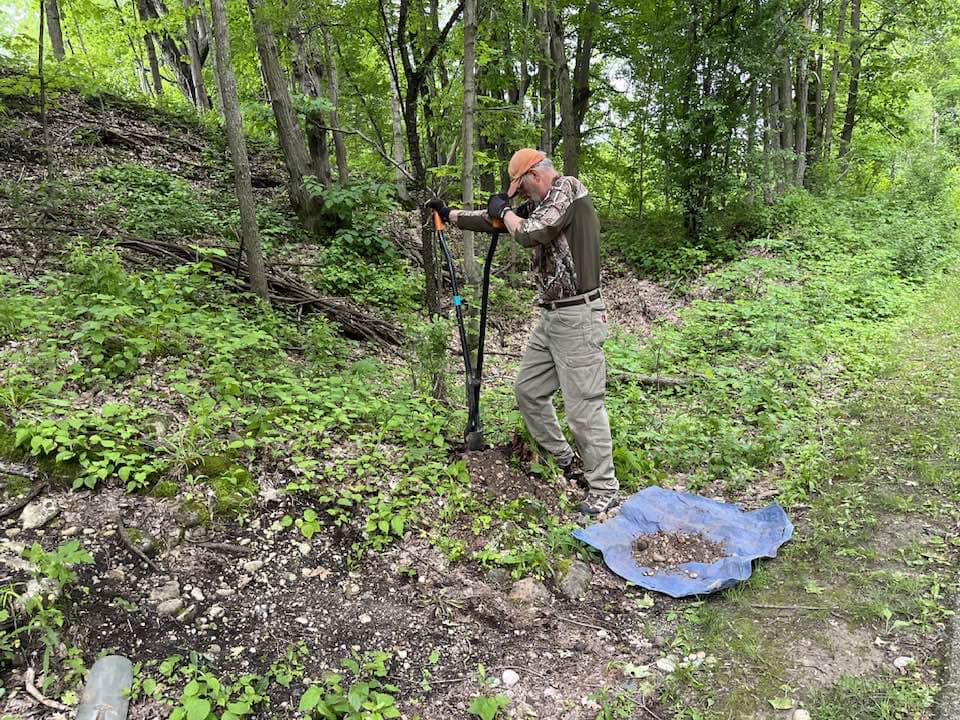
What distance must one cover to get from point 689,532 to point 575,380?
121cm

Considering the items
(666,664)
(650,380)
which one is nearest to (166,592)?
(666,664)

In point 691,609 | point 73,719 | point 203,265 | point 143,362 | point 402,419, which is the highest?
point 203,265

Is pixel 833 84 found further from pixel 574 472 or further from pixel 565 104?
pixel 574 472

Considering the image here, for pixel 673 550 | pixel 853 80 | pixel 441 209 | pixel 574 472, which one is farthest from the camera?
pixel 853 80

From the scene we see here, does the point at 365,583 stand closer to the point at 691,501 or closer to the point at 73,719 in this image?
the point at 73,719

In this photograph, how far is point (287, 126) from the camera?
29.4ft

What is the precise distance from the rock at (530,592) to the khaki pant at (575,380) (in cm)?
101

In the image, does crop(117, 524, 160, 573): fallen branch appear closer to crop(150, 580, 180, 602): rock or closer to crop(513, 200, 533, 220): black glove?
crop(150, 580, 180, 602): rock

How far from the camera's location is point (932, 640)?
2.71m

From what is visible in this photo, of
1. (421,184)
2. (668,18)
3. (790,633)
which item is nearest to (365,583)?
(790,633)

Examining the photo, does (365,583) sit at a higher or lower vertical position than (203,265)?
lower

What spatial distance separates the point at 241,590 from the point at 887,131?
21.3 metres

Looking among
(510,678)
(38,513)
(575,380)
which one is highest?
(575,380)

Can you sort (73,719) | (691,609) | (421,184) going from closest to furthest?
(73,719), (691,609), (421,184)
